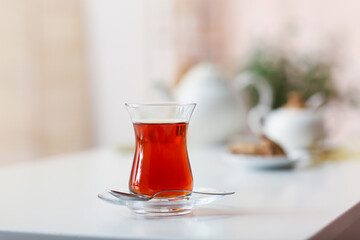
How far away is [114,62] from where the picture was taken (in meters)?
4.00

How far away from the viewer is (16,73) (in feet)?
11.0

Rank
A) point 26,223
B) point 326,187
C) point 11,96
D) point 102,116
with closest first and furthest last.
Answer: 1. point 26,223
2. point 326,187
3. point 11,96
4. point 102,116

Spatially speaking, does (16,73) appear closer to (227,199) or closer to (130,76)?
(130,76)

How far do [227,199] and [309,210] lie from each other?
156 millimetres

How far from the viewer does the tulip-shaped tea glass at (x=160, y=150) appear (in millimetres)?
921

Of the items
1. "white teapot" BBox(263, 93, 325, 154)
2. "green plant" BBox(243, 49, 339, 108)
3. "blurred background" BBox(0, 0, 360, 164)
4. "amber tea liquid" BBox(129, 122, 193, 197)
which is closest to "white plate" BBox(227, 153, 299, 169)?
"white teapot" BBox(263, 93, 325, 154)

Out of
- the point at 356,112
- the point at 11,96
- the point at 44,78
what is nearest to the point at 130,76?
the point at 44,78

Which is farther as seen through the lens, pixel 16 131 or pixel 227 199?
pixel 16 131

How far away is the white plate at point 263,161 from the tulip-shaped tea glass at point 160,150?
48 centimetres

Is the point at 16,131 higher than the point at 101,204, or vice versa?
the point at 101,204

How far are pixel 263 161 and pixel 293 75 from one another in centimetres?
139

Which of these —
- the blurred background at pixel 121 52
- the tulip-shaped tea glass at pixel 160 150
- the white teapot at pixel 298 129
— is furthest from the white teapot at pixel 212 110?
the tulip-shaped tea glass at pixel 160 150

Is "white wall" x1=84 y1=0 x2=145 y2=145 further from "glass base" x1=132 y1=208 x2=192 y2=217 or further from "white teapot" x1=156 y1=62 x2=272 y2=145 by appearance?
"glass base" x1=132 y1=208 x2=192 y2=217

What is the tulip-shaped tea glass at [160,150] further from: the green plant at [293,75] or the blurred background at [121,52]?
the blurred background at [121,52]
